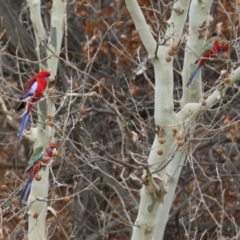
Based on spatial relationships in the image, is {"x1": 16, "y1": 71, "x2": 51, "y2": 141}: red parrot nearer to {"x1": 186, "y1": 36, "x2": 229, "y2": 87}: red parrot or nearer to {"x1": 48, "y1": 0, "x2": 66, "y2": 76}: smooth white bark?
{"x1": 186, "y1": 36, "x2": 229, "y2": 87}: red parrot

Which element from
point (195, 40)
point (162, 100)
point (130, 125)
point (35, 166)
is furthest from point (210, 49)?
point (130, 125)

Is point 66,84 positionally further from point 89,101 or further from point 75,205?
point 75,205

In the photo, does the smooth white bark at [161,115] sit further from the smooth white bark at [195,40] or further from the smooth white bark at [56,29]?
the smooth white bark at [56,29]

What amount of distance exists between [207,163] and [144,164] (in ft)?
12.2

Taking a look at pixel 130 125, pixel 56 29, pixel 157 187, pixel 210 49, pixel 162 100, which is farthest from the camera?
pixel 130 125

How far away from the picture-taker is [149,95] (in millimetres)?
10484

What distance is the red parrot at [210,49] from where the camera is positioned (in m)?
7.21

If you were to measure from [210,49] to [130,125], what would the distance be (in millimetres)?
2156

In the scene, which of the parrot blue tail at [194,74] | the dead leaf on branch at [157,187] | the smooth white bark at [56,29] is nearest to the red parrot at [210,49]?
the parrot blue tail at [194,74]

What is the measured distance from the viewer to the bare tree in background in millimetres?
6676

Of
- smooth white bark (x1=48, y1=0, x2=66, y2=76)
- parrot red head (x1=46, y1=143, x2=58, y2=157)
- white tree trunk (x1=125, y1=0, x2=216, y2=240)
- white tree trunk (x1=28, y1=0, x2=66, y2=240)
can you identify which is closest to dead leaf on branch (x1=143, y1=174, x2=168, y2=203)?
white tree trunk (x1=125, y1=0, x2=216, y2=240)

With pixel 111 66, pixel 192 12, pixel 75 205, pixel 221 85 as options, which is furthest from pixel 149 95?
pixel 221 85

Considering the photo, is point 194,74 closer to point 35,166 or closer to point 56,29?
point 35,166

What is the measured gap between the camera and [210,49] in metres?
7.27
